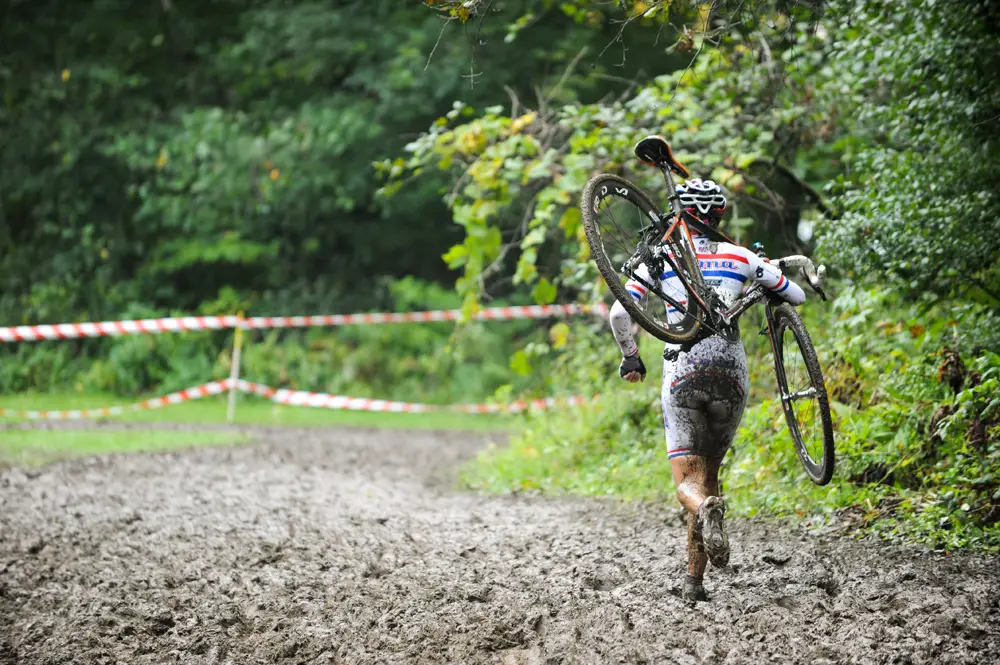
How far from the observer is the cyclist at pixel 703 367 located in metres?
5.96

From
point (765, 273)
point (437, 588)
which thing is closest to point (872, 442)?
point (765, 273)

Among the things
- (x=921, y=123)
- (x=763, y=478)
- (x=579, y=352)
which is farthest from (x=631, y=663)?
(x=579, y=352)

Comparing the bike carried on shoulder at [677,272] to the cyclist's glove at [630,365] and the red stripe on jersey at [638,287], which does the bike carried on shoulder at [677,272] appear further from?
the cyclist's glove at [630,365]

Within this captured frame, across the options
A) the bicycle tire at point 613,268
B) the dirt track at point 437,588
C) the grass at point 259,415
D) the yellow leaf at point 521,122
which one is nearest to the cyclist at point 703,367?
the bicycle tire at point 613,268

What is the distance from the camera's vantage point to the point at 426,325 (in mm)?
23344

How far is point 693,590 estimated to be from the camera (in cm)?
586

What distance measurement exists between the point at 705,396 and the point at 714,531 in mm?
742

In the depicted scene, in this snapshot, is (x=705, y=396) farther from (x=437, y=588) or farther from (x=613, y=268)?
(x=437, y=588)

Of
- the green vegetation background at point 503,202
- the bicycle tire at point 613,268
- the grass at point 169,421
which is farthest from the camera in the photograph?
the grass at point 169,421

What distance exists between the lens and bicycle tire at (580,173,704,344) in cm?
552

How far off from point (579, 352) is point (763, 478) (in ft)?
14.2

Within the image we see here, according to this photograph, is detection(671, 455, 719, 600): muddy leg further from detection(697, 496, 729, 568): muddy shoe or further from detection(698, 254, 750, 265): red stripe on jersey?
detection(698, 254, 750, 265): red stripe on jersey

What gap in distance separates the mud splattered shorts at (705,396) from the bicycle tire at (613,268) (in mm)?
230

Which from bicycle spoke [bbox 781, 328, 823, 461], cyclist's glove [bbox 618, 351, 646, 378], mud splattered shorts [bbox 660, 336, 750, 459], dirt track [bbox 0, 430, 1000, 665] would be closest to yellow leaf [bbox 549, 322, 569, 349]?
dirt track [bbox 0, 430, 1000, 665]
